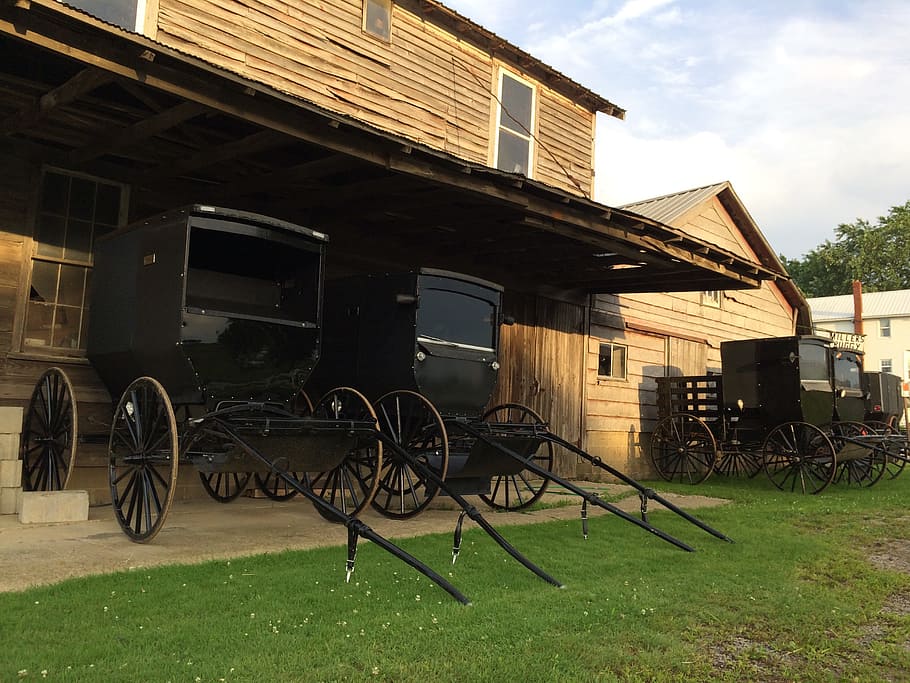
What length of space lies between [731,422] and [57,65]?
1104 centimetres

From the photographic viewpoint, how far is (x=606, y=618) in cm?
425

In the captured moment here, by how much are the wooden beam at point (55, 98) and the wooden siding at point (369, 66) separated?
282 cm

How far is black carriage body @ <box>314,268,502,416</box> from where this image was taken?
282 inches

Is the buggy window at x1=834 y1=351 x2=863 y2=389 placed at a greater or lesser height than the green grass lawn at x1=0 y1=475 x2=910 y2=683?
greater

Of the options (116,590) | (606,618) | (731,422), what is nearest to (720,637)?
(606,618)

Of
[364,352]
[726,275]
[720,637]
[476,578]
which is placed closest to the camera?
[720,637]

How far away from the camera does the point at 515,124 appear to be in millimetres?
13219

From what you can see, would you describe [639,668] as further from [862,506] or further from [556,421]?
[556,421]

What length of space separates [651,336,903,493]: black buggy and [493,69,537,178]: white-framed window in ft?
15.8

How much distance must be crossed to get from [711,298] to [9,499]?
48.2 ft

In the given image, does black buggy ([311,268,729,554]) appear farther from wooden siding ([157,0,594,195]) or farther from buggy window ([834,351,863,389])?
buggy window ([834,351,863,389])

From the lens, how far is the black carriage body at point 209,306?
596cm

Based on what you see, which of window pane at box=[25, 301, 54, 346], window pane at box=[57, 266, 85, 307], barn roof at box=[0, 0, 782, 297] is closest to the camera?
barn roof at box=[0, 0, 782, 297]

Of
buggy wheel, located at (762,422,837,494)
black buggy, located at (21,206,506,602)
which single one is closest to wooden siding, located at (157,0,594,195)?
black buggy, located at (21,206,506,602)
